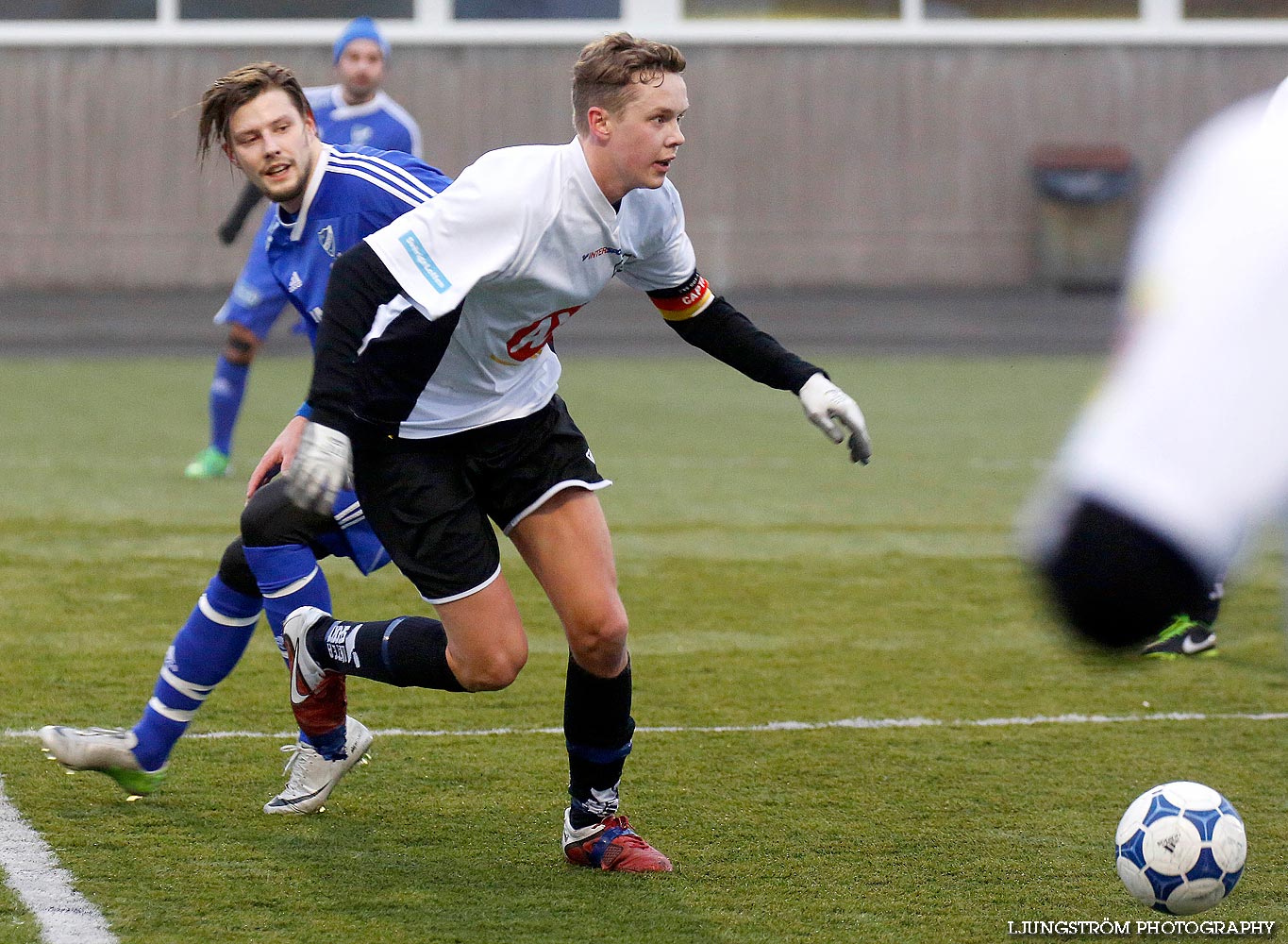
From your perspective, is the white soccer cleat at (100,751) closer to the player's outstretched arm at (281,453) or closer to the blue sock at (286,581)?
the blue sock at (286,581)

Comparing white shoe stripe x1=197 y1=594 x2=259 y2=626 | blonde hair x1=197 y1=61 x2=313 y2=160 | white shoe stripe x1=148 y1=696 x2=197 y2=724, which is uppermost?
blonde hair x1=197 y1=61 x2=313 y2=160

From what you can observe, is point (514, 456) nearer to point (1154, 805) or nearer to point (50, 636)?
point (1154, 805)

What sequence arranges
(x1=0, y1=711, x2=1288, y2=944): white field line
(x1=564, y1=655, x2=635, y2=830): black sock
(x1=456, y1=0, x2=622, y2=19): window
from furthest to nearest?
(x1=456, y1=0, x2=622, y2=19): window → (x1=564, y1=655, x2=635, y2=830): black sock → (x1=0, y1=711, x2=1288, y2=944): white field line

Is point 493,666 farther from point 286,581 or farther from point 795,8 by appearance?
point 795,8

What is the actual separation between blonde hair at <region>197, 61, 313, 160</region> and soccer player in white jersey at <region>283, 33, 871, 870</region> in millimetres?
746

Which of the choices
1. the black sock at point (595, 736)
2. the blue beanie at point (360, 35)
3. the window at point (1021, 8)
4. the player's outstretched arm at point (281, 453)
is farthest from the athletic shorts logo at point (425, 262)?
the window at point (1021, 8)

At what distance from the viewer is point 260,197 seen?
29.6 ft

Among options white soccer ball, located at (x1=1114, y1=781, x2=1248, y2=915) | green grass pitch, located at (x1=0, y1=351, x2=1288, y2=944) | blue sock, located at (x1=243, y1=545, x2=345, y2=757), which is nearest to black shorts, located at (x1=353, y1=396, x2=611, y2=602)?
blue sock, located at (x1=243, y1=545, x2=345, y2=757)

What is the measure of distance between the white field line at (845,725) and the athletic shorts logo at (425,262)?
5.95 ft

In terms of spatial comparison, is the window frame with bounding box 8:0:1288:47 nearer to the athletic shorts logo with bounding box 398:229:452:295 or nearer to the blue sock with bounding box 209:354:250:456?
the blue sock with bounding box 209:354:250:456

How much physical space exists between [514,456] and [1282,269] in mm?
2552

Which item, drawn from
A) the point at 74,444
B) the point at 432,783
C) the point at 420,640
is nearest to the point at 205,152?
the point at 420,640

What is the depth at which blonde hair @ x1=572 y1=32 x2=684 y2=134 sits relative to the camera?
11.4ft

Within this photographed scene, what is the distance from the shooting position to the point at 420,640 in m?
3.79
